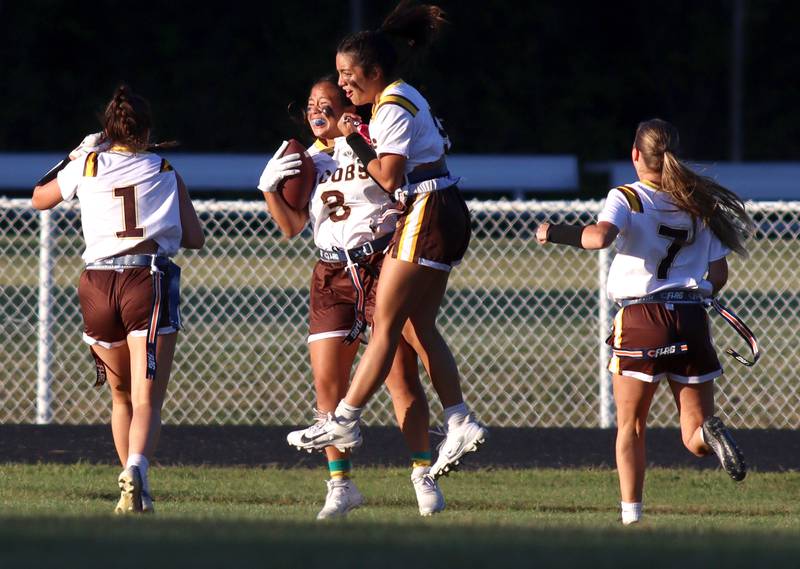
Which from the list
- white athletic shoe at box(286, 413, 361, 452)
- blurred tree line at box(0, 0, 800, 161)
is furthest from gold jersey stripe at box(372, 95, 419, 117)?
blurred tree line at box(0, 0, 800, 161)

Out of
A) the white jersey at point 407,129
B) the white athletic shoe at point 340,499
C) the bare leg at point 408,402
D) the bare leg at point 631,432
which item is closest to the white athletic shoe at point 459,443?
the bare leg at point 408,402

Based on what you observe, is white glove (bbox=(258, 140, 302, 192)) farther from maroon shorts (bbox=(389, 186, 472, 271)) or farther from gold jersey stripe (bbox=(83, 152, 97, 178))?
gold jersey stripe (bbox=(83, 152, 97, 178))

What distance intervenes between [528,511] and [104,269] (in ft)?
8.08

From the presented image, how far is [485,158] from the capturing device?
2983cm

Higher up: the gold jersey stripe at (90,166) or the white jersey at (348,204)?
the gold jersey stripe at (90,166)

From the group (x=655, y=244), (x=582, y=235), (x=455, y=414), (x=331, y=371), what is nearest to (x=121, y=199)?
(x=331, y=371)

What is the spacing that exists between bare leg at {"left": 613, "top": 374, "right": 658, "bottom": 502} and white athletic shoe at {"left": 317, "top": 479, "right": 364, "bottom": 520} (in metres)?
1.20

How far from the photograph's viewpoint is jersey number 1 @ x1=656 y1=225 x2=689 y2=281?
6.68 m

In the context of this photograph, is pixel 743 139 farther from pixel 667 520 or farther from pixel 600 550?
pixel 600 550

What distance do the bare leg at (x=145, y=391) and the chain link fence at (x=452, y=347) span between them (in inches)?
134

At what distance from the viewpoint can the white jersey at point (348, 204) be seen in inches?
274

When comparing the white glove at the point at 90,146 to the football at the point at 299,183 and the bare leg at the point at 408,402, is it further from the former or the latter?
the bare leg at the point at 408,402

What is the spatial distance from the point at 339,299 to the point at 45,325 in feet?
12.9

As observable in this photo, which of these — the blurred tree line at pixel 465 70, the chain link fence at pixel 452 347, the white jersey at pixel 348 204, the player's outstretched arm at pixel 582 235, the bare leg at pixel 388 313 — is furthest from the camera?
the blurred tree line at pixel 465 70
